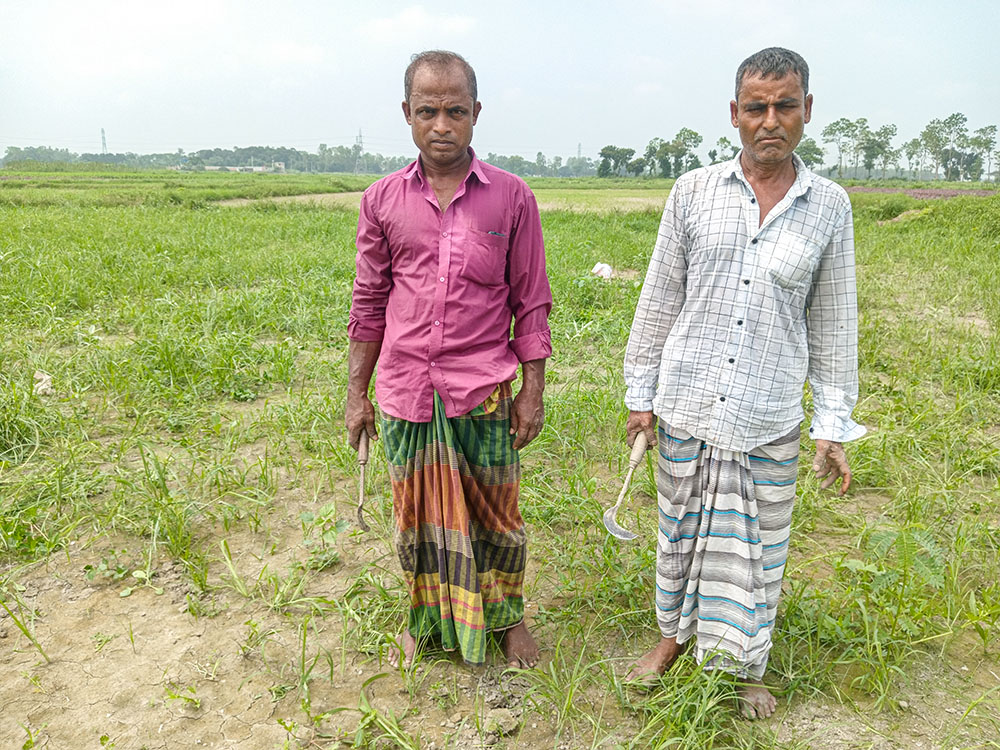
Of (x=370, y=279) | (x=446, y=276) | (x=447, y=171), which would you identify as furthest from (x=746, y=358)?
(x=370, y=279)

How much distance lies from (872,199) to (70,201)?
69.5ft

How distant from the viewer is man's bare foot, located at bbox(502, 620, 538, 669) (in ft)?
6.84

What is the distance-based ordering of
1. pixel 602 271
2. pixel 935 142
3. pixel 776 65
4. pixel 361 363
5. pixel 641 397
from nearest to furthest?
pixel 776 65 < pixel 641 397 < pixel 361 363 < pixel 602 271 < pixel 935 142

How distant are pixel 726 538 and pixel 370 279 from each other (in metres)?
1.21

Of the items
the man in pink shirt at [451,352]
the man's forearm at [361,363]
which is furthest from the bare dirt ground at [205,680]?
the man's forearm at [361,363]

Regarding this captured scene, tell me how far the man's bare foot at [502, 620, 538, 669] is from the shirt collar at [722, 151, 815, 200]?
1.45 meters

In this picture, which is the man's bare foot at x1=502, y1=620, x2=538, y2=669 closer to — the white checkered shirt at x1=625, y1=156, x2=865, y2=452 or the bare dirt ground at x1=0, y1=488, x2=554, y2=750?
the bare dirt ground at x1=0, y1=488, x2=554, y2=750

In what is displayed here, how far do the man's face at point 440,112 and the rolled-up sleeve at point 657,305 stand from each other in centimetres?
57

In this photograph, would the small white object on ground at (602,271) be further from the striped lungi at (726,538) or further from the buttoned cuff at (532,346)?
the striped lungi at (726,538)

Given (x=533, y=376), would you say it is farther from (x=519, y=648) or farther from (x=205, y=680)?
(x=205, y=680)

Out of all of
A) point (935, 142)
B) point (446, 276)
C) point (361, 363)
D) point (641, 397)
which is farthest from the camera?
point (935, 142)

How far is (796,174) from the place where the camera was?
1687 mm

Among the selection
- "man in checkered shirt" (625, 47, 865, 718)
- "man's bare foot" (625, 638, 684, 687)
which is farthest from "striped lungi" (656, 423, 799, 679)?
"man's bare foot" (625, 638, 684, 687)

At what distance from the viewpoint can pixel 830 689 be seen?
2002 mm
